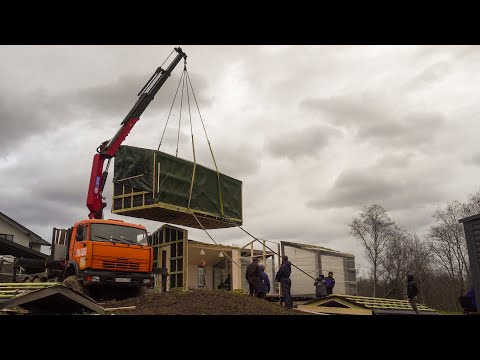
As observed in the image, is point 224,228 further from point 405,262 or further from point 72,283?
point 405,262

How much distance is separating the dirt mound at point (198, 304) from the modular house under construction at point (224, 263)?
691 centimetres

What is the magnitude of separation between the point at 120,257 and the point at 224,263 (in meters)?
12.2

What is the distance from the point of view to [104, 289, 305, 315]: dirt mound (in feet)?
33.9

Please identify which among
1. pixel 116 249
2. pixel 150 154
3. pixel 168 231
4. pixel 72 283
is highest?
pixel 150 154

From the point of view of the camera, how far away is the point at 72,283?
41.8 ft

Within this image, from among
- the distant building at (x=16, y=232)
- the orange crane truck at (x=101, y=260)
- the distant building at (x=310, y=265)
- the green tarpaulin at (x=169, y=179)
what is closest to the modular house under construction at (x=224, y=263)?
the distant building at (x=310, y=265)

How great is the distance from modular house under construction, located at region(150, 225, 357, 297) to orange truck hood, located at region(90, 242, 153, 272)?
5531 mm

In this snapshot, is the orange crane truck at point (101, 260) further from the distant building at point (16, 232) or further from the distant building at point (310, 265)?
the distant building at point (16, 232)

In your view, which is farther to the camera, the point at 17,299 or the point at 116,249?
the point at 116,249

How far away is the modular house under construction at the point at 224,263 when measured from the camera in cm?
1984

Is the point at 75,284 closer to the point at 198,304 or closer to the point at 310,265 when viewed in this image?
the point at 198,304
